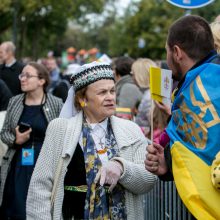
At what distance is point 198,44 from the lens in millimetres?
2818

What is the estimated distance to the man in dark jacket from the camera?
9102mm

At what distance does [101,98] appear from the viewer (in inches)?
148

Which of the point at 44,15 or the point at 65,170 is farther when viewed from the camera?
the point at 44,15

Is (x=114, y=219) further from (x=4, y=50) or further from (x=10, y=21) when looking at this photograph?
(x=10, y=21)

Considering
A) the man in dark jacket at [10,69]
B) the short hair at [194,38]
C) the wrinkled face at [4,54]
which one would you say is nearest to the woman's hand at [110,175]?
the short hair at [194,38]

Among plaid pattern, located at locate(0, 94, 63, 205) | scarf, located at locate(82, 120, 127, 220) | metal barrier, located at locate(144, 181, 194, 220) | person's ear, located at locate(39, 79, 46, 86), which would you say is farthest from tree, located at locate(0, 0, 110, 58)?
scarf, located at locate(82, 120, 127, 220)

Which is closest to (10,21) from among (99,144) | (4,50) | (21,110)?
(4,50)

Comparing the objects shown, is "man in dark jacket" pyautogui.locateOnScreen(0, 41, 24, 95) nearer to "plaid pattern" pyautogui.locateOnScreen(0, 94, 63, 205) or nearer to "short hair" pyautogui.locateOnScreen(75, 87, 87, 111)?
"plaid pattern" pyautogui.locateOnScreen(0, 94, 63, 205)

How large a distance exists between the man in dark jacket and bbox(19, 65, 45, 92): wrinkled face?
2.75 metres

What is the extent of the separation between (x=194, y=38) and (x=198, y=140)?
0.57 meters

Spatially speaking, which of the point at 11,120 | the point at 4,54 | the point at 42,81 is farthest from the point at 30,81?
the point at 4,54

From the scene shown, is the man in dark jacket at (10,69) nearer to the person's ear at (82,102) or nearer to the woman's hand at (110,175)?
the person's ear at (82,102)

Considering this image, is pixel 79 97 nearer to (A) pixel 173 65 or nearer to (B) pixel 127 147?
(B) pixel 127 147

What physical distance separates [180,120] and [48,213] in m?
1.25
